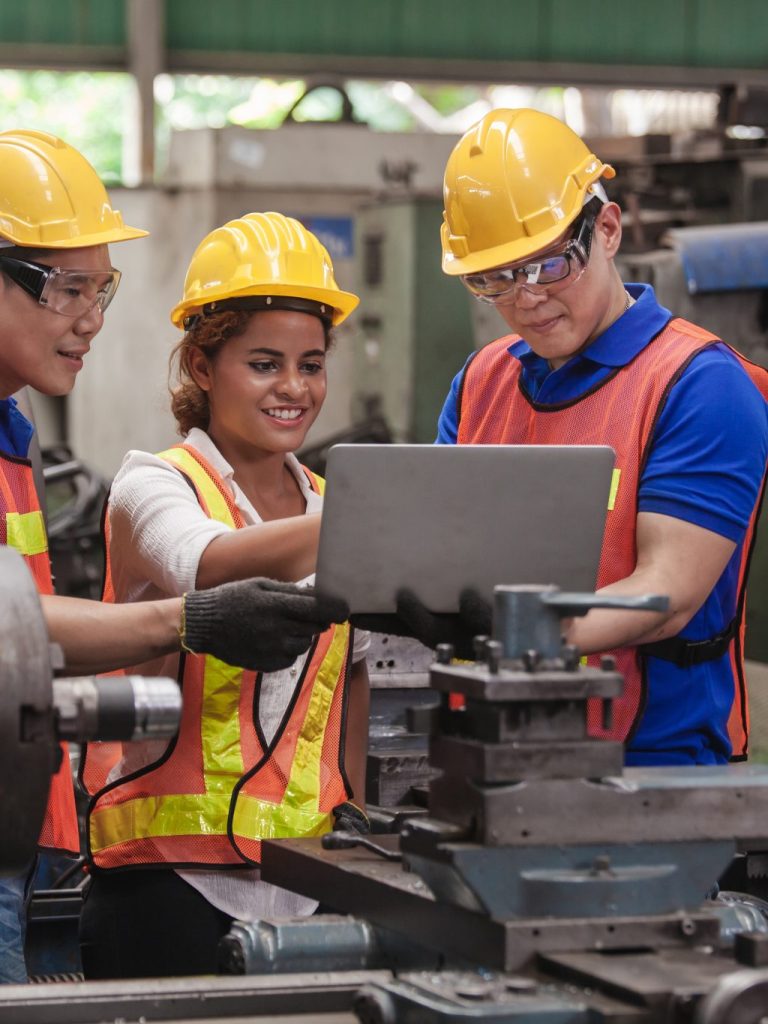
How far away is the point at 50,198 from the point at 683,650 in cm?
101

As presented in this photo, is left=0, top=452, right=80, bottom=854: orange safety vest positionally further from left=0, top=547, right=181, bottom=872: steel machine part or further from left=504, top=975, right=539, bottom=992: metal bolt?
left=504, top=975, right=539, bottom=992: metal bolt

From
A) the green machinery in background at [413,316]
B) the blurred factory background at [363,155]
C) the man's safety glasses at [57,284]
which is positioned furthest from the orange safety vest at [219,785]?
the green machinery in background at [413,316]

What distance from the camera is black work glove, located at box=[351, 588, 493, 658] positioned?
62.3 inches

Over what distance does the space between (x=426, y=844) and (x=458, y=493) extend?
35 cm

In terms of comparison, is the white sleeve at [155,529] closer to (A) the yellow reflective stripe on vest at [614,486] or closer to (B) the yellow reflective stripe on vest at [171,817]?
(B) the yellow reflective stripe on vest at [171,817]

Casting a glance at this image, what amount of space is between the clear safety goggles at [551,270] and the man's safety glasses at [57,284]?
1.66 ft

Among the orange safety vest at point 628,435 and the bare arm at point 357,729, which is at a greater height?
the orange safety vest at point 628,435

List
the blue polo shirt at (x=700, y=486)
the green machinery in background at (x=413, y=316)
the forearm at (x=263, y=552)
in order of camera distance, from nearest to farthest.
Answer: the forearm at (x=263, y=552) < the blue polo shirt at (x=700, y=486) < the green machinery in background at (x=413, y=316)

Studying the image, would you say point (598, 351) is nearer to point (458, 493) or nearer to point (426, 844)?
point (458, 493)

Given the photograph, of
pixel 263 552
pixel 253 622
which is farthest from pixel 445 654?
pixel 263 552

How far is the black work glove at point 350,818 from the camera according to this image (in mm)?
1847

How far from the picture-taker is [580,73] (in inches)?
310

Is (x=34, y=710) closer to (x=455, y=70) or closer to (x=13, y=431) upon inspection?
(x=13, y=431)

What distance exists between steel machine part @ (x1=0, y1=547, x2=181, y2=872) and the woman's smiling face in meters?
0.71
